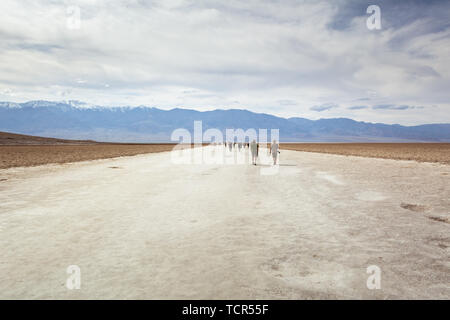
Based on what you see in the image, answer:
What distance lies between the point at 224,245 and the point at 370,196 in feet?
21.2

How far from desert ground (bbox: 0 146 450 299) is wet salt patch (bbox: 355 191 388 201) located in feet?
0.10

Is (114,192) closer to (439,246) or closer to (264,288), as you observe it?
(264,288)

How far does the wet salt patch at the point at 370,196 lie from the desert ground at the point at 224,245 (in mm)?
31

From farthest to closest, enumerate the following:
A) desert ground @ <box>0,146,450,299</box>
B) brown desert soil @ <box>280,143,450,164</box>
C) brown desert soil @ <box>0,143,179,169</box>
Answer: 1. brown desert soil @ <box>280,143,450,164</box>
2. brown desert soil @ <box>0,143,179,169</box>
3. desert ground @ <box>0,146,450,299</box>

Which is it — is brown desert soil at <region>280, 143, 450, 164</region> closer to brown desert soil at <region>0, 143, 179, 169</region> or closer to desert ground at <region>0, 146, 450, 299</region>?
desert ground at <region>0, 146, 450, 299</region>

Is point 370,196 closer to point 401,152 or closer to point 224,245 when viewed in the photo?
point 224,245

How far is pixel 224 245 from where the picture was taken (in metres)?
5.04

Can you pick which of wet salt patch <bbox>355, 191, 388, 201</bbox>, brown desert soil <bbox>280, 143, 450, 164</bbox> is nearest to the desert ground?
wet salt patch <bbox>355, 191, 388, 201</bbox>

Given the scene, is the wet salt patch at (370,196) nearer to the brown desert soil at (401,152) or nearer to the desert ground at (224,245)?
the desert ground at (224,245)

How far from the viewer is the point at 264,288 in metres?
3.54

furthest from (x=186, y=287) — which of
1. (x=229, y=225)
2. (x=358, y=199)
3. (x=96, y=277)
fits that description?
(x=358, y=199)

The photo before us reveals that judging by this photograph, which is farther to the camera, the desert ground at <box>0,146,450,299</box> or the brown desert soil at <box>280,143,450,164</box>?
the brown desert soil at <box>280,143,450,164</box>

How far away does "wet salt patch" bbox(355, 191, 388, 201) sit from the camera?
9.12 meters
